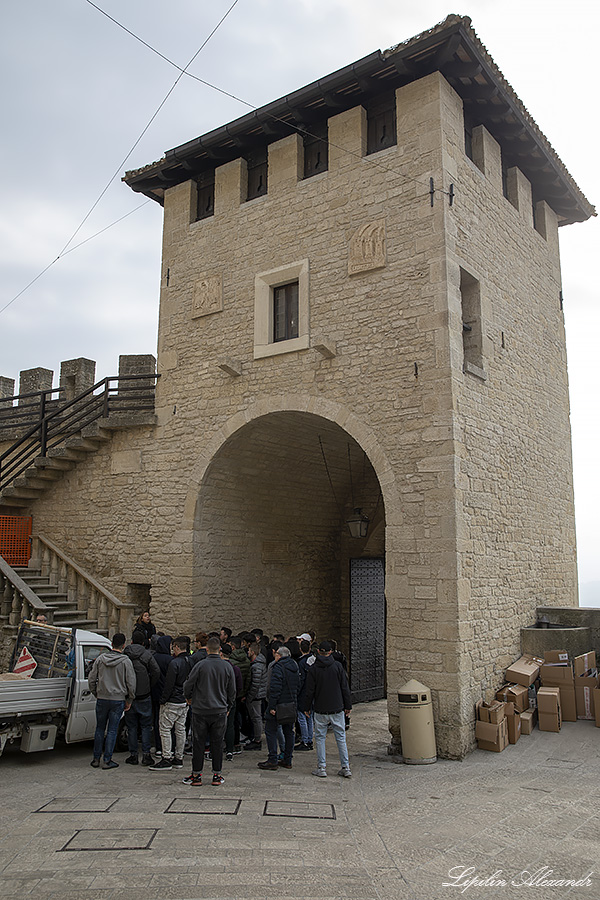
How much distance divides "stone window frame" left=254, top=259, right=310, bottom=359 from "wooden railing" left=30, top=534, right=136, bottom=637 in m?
4.34

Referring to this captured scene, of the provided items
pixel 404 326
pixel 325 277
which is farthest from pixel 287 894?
pixel 325 277

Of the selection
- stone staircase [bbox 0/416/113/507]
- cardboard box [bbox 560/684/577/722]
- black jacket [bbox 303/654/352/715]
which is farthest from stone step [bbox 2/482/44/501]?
cardboard box [bbox 560/684/577/722]

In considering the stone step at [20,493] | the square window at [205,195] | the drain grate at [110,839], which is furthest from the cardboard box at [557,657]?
the stone step at [20,493]

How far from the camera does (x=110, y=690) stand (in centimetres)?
650

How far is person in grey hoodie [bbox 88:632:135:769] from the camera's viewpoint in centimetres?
653

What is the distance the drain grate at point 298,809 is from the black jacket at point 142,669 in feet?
5.90

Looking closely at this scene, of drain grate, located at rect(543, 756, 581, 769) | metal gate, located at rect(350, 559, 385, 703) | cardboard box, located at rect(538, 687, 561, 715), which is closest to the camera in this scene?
drain grate, located at rect(543, 756, 581, 769)

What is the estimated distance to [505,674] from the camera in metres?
8.74

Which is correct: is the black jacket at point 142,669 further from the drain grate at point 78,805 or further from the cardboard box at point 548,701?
the cardboard box at point 548,701

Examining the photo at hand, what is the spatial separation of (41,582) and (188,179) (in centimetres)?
731

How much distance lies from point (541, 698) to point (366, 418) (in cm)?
423

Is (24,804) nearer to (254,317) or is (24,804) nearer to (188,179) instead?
(254,317)

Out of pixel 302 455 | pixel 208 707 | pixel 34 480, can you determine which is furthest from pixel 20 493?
pixel 208 707

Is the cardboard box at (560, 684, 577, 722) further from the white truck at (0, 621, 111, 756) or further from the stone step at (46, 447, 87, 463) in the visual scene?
the stone step at (46, 447, 87, 463)
